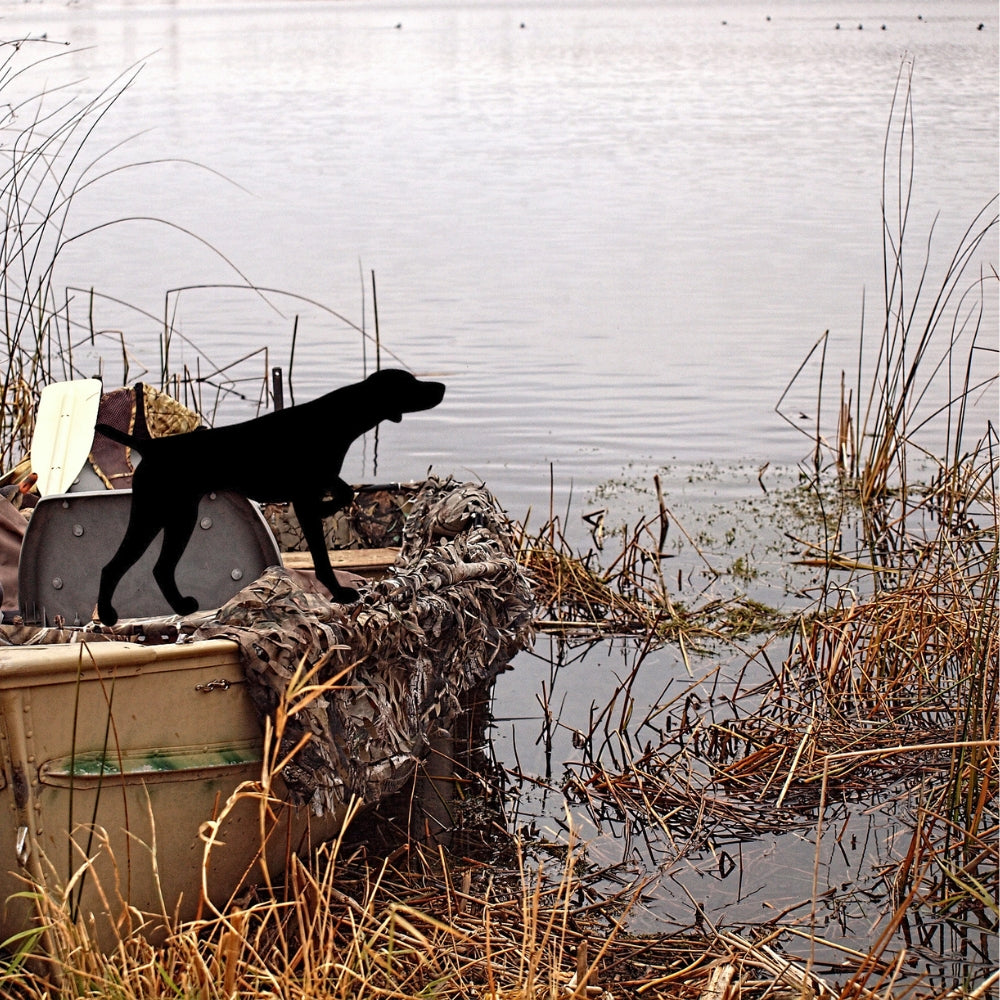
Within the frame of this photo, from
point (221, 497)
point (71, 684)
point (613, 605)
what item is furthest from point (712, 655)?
point (71, 684)

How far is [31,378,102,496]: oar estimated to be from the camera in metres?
4.08

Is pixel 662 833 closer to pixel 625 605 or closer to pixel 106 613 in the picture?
pixel 106 613

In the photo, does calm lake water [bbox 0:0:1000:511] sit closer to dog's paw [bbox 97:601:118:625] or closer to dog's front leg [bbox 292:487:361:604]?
dog's front leg [bbox 292:487:361:604]

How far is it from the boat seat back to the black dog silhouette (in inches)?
4.2

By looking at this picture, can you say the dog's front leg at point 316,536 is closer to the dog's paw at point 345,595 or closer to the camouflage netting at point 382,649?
the dog's paw at point 345,595

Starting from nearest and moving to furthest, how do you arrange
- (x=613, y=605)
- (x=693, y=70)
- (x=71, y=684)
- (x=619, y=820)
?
1. (x=71, y=684)
2. (x=619, y=820)
3. (x=613, y=605)
4. (x=693, y=70)

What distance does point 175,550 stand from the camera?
3.59 meters

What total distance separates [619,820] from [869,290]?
9448mm

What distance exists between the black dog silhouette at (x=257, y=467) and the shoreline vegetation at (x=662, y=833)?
2.25 ft

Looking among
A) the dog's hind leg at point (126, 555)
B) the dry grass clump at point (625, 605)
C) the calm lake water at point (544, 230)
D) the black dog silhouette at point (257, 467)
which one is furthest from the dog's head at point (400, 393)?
the calm lake water at point (544, 230)

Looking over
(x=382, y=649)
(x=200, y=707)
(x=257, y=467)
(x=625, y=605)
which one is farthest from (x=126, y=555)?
(x=625, y=605)

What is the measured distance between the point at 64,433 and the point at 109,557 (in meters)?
0.51

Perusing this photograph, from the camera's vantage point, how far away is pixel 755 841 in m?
4.20

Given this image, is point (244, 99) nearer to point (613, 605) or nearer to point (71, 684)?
point (613, 605)
